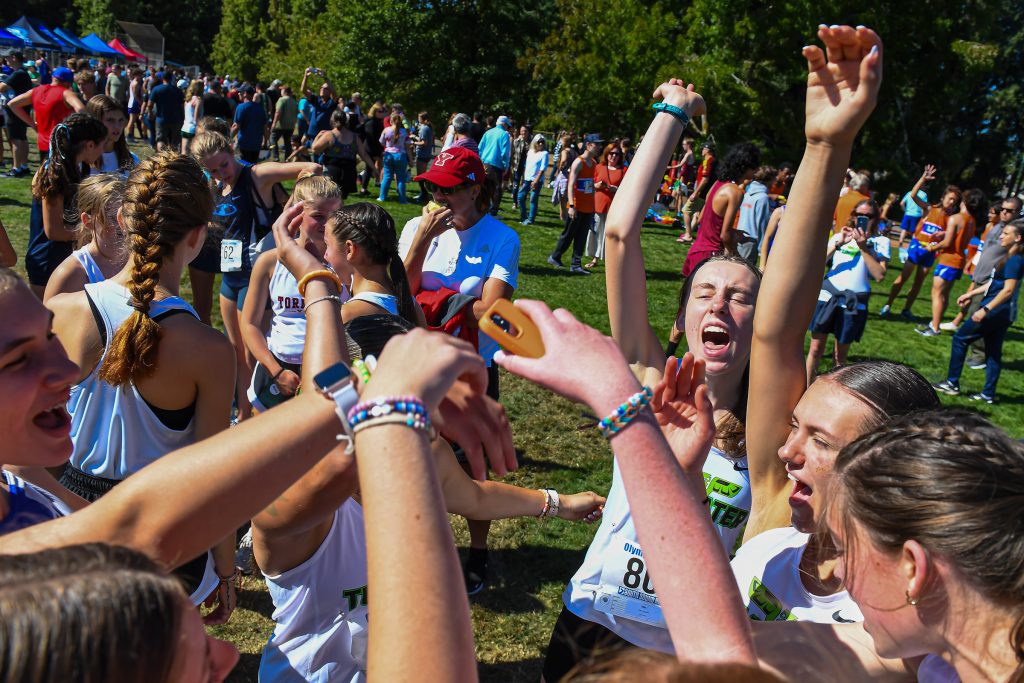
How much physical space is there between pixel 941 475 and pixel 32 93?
12.3 metres

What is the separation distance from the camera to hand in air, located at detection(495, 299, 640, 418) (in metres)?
1.33

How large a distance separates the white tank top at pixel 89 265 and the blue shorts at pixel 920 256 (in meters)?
12.3

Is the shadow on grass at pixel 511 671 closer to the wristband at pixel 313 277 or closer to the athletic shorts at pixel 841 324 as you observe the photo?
the wristband at pixel 313 277

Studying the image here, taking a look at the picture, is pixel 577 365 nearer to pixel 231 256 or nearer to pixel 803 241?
pixel 803 241

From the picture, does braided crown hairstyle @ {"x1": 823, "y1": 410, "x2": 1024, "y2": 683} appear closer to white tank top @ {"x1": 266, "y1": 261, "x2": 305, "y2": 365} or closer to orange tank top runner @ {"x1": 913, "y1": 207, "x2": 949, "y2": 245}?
white tank top @ {"x1": 266, "y1": 261, "x2": 305, "y2": 365}

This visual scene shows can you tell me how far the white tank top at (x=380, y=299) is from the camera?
3620mm

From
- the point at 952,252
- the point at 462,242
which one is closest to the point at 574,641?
the point at 462,242

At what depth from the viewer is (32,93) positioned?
10.6 m

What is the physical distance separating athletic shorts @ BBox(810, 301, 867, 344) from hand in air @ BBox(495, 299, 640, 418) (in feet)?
24.9

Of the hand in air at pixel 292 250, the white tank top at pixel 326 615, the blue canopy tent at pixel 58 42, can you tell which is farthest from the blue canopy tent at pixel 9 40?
the white tank top at pixel 326 615

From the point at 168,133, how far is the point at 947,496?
742 inches

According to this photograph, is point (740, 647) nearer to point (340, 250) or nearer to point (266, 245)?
point (340, 250)

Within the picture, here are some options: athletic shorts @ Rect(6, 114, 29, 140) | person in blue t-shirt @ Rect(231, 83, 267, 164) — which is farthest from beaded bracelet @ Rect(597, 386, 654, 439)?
person in blue t-shirt @ Rect(231, 83, 267, 164)

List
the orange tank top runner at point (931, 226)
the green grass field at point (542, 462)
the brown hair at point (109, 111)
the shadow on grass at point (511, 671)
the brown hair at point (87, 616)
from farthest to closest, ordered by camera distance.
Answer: the orange tank top runner at point (931, 226), the brown hair at point (109, 111), the green grass field at point (542, 462), the shadow on grass at point (511, 671), the brown hair at point (87, 616)
